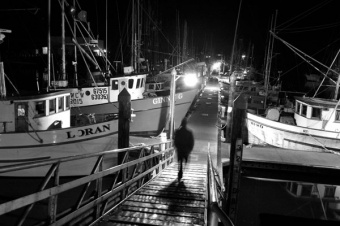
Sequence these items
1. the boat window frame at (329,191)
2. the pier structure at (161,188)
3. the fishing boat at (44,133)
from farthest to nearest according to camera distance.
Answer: the boat window frame at (329,191)
the fishing boat at (44,133)
the pier structure at (161,188)

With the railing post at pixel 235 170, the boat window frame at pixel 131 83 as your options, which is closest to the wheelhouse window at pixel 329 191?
the railing post at pixel 235 170

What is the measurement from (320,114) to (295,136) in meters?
2.16

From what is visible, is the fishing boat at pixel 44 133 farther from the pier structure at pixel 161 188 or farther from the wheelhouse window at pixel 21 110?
the pier structure at pixel 161 188

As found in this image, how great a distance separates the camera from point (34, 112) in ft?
38.5

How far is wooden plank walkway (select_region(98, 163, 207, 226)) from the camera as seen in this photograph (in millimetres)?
4879

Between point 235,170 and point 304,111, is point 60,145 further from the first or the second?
point 304,111

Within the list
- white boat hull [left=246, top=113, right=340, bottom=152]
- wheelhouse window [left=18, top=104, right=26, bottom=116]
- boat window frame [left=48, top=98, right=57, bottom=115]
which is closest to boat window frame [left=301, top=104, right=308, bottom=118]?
white boat hull [left=246, top=113, right=340, bottom=152]

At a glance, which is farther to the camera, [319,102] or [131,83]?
[131,83]

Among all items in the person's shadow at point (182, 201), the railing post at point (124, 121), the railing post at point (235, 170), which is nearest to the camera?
the person's shadow at point (182, 201)

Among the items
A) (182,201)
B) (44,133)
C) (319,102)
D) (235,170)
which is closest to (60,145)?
(44,133)

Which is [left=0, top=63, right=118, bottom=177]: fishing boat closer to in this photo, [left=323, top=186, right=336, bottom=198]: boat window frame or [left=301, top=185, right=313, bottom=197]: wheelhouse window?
[left=301, top=185, right=313, bottom=197]: wheelhouse window

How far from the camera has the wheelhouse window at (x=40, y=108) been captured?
38.8 feet

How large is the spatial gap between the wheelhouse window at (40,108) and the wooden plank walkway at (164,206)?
7.07 meters

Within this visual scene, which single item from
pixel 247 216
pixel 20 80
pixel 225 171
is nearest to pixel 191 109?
pixel 225 171
